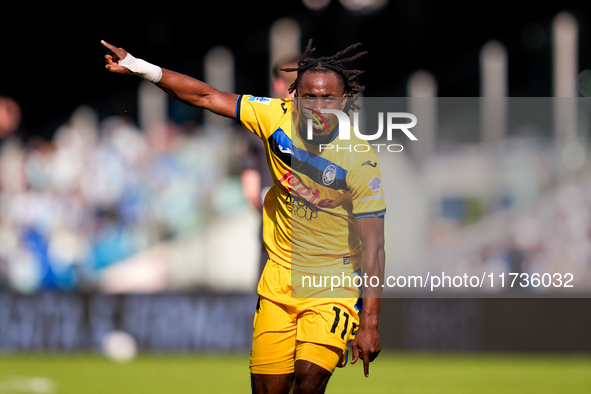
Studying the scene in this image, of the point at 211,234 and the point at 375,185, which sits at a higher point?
the point at 211,234

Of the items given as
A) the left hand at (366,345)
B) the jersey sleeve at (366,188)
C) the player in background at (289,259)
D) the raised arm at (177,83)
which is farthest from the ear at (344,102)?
the left hand at (366,345)

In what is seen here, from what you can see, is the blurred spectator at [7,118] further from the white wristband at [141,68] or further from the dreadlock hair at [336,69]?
the dreadlock hair at [336,69]

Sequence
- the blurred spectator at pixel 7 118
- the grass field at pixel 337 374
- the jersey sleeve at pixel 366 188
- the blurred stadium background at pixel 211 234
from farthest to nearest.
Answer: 1. the blurred spectator at pixel 7 118
2. the blurred stadium background at pixel 211 234
3. the grass field at pixel 337 374
4. the jersey sleeve at pixel 366 188

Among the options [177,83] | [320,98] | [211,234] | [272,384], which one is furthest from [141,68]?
[211,234]

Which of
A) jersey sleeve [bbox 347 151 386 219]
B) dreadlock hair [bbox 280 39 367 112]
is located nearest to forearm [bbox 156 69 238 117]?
dreadlock hair [bbox 280 39 367 112]

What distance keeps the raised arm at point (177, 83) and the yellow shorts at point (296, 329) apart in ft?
3.04

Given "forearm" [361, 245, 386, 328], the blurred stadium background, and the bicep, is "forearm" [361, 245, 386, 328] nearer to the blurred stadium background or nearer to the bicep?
the bicep

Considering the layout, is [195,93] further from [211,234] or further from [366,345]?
[211,234]

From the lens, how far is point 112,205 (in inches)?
372

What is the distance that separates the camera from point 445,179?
942 cm

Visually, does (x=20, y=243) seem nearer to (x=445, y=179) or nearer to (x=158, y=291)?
(x=158, y=291)

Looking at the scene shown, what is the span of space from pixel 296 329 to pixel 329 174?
0.81m

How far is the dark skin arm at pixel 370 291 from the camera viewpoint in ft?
12.2

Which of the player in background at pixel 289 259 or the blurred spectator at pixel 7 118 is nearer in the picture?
the player in background at pixel 289 259
